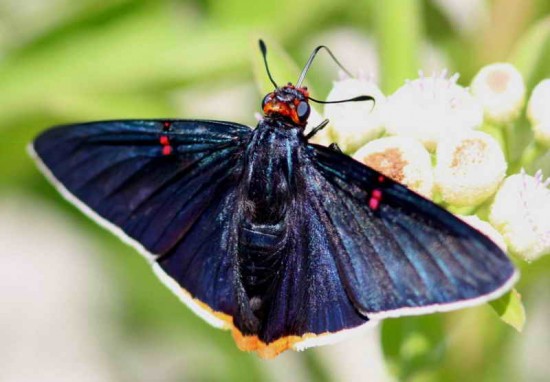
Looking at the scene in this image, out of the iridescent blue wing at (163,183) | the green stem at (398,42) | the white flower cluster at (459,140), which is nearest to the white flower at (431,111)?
the white flower cluster at (459,140)

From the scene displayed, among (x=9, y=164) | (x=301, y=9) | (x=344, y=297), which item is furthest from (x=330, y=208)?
(x=9, y=164)

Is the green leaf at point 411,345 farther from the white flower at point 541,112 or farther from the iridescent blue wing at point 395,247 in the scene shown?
the white flower at point 541,112

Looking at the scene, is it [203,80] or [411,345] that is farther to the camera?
[203,80]

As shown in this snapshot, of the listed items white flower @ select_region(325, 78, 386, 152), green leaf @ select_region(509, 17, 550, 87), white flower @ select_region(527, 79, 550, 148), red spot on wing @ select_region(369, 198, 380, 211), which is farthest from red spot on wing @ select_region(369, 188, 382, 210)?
green leaf @ select_region(509, 17, 550, 87)

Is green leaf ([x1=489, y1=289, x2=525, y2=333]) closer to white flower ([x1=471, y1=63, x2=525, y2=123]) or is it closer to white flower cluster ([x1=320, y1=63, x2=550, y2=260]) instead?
white flower cluster ([x1=320, y1=63, x2=550, y2=260])

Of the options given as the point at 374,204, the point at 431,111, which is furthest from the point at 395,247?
the point at 431,111

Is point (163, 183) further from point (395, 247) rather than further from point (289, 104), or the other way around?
point (395, 247)

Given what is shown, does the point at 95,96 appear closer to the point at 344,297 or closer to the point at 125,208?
the point at 125,208
